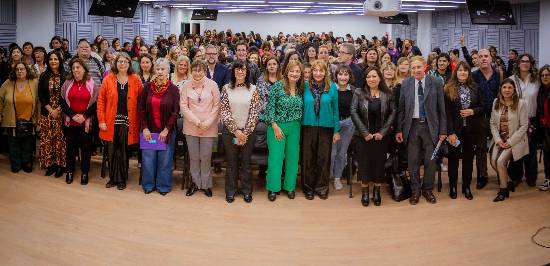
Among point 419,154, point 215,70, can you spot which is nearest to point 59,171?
point 215,70

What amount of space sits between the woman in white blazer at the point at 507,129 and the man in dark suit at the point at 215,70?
3.37m

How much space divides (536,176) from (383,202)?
7.00 feet

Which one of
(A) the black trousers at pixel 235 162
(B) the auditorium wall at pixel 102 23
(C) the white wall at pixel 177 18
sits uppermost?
(C) the white wall at pixel 177 18

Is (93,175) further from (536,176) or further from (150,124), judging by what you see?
(536,176)

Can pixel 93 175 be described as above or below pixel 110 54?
below

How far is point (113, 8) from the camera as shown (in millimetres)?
10945

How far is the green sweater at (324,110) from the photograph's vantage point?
6078 mm

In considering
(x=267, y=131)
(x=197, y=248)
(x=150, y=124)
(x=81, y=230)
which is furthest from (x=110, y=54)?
(x=197, y=248)

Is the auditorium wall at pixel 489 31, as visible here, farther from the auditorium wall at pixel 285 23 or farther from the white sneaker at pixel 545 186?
the white sneaker at pixel 545 186

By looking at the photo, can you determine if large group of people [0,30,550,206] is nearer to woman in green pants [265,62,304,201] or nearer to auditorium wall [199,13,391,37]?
woman in green pants [265,62,304,201]

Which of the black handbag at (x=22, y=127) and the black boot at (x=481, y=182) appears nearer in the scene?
the black boot at (x=481, y=182)

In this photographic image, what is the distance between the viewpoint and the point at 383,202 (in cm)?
614

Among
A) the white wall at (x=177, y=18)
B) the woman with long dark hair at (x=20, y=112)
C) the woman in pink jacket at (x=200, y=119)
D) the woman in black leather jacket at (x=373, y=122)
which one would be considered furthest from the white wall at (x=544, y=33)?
the white wall at (x=177, y=18)

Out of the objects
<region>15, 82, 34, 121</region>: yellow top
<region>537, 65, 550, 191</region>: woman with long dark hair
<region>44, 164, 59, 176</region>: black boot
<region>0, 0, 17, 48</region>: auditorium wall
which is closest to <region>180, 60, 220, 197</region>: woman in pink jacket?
<region>44, 164, 59, 176</region>: black boot
